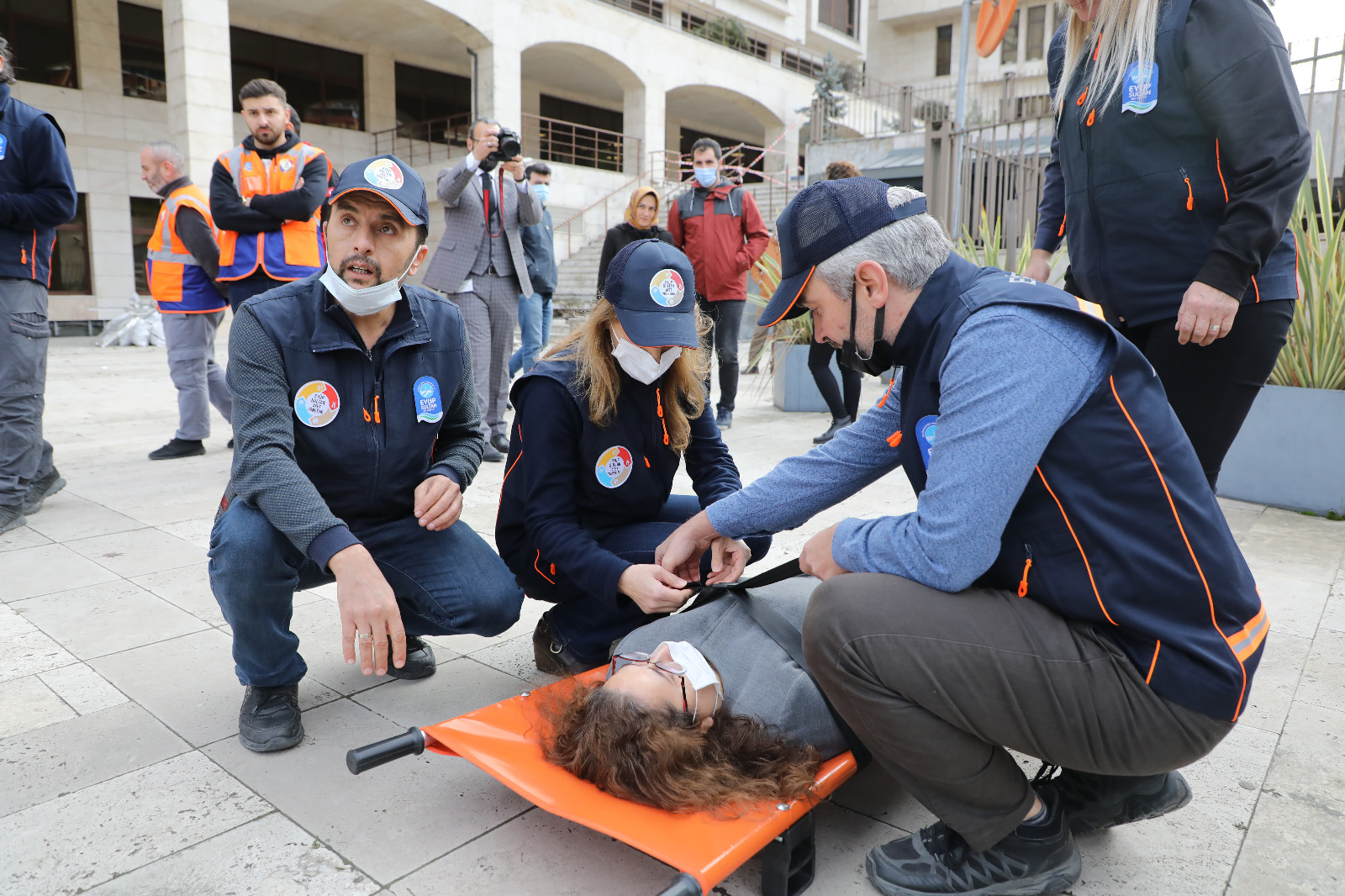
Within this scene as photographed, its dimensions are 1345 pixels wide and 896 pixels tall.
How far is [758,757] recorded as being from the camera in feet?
6.09

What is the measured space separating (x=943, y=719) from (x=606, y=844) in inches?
30.0

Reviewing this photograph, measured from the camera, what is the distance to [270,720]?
91.4 inches

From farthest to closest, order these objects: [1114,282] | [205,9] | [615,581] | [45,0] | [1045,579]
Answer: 1. [45,0]
2. [205,9]
3. [1114,282]
4. [615,581]
5. [1045,579]

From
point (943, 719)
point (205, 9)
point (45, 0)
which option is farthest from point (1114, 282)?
point (45, 0)

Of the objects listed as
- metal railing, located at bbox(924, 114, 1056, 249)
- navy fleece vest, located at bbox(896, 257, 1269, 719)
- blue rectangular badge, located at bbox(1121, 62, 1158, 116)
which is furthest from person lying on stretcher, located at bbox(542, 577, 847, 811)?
metal railing, located at bbox(924, 114, 1056, 249)

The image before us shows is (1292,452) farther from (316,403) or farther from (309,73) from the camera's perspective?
(309,73)

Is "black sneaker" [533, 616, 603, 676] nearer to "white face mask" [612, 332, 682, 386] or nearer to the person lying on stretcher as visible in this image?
the person lying on stretcher

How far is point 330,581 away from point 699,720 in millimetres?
1184

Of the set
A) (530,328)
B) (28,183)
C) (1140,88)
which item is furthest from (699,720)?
(530,328)

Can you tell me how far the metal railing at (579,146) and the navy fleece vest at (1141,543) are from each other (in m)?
20.6

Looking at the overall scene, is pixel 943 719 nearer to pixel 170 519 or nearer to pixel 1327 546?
pixel 1327 546

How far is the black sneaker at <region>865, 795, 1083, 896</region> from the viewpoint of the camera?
5.66ft

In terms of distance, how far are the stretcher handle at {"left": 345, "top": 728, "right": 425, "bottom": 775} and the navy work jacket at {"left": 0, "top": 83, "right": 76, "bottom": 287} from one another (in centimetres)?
329

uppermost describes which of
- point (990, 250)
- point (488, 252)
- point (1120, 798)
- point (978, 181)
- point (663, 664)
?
point (978, 181)
